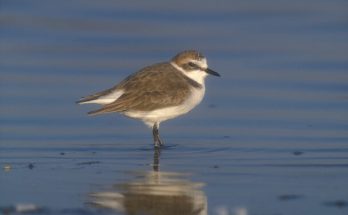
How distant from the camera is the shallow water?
27.7ft

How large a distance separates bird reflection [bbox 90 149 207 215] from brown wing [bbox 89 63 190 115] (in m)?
1.73

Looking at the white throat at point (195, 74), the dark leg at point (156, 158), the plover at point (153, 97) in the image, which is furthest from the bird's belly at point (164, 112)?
the dark leg at point (156, 158)

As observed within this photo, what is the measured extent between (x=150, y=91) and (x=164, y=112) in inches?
9.8

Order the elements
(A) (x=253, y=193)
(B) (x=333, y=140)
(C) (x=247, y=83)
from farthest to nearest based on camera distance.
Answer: (C) (x=247, y=83)
(B) (x=333, y=140)
(A) (x=253, y=193)

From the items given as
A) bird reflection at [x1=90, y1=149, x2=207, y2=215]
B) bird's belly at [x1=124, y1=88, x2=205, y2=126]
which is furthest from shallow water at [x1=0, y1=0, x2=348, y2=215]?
bird's belly at [x1=124, y1=88, x2=205, y2=126]

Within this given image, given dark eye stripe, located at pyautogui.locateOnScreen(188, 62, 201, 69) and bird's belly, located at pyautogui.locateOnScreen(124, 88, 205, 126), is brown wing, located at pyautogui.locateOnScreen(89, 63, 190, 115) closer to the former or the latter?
bird's belly, located at pyautogui.locateOnScreen(124, 88, 205, 126)

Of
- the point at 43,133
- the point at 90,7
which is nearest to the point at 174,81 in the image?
the point at 43,133

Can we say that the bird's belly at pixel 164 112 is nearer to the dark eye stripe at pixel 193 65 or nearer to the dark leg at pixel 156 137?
A: the dark leg at pixel 156 137

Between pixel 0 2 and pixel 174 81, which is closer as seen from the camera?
pixel 174 81

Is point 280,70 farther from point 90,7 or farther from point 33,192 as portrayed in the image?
point 33,192

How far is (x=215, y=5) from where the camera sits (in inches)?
713

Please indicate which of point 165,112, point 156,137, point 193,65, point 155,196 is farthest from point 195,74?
point 155,196

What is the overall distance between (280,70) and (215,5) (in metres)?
4.03

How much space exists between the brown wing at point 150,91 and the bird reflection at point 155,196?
1.73m
